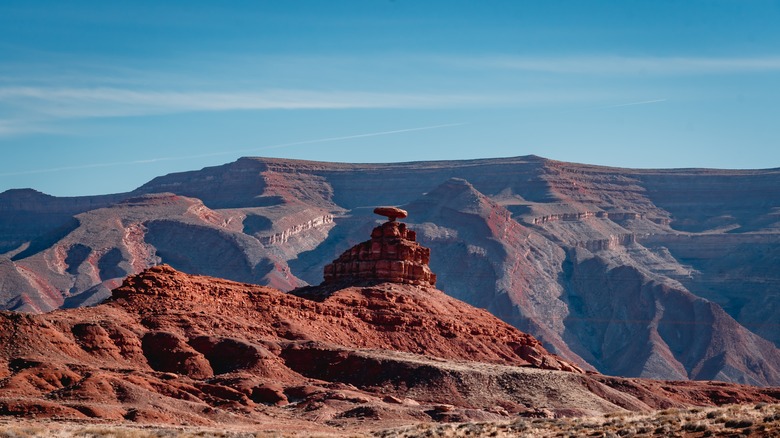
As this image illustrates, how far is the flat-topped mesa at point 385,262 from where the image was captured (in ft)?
335

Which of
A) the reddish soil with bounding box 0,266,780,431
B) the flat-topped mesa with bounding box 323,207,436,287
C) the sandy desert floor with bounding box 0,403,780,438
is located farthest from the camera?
the flat-topped mesa with bounding box 323,207,436,287

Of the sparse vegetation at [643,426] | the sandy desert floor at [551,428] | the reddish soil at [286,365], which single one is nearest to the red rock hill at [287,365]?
the reddish soil at [286,365]

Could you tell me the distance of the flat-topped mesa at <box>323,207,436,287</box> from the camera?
102 metres

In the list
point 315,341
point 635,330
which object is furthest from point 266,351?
→ point 635,330

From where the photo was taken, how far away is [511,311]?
19862cm

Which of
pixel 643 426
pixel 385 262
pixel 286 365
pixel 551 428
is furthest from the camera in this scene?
pixel 385 262

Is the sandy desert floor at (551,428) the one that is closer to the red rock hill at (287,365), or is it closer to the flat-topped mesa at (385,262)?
the red rock hill at (287,365)

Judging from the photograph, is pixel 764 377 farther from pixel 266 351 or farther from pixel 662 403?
pixel 266 351

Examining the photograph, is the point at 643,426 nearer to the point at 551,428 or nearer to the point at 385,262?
the point at 551,428

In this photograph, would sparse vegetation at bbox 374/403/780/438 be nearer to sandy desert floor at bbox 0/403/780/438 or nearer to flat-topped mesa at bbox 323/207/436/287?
sandy desert floor at bbox 0/403/780/438

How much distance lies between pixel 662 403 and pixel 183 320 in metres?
25.4

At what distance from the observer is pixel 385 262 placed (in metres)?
102

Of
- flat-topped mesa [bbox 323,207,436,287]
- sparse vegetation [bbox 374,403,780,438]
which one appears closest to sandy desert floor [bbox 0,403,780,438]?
sparse vegetation [bbox 374,403,780,438]

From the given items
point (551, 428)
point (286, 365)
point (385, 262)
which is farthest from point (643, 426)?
point (385, 262)
